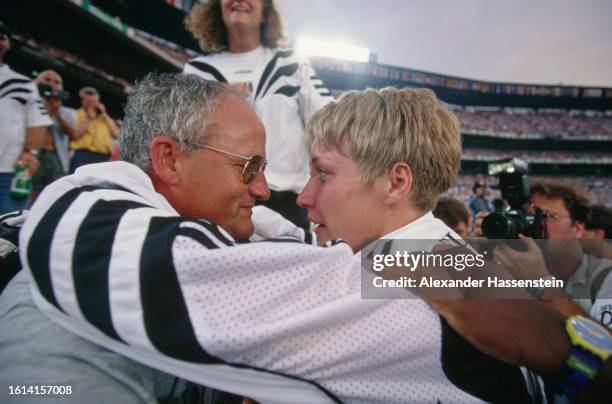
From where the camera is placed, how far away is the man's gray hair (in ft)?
4.25

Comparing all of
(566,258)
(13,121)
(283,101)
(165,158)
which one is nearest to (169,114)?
(165,158)

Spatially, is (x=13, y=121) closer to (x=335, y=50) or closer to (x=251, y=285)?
(x=251, y=285)

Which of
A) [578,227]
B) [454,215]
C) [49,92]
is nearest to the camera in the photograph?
[578,227]

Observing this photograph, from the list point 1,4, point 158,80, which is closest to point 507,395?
point 158,80

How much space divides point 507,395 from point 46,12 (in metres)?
14.4

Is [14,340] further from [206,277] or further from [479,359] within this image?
[479,359]

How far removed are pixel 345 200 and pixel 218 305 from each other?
32.2 inches

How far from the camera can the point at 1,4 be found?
10203 mm

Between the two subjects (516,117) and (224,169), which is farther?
(516,117)

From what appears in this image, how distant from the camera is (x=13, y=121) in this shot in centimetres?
331

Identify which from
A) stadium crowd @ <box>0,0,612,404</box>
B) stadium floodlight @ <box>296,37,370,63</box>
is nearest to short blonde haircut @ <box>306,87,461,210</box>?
stadium crowd @ <box>0,0,612,404</box>

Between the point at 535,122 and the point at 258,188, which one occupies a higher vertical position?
the point at 535,122

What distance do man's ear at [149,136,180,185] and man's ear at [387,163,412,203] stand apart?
765mm

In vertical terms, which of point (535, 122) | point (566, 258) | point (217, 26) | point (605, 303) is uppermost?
point (535, 122)
